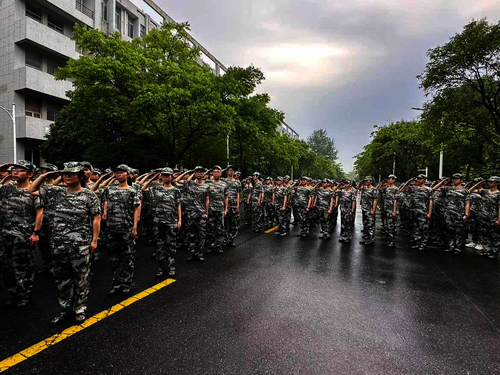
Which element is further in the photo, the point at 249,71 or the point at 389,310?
the point at 249,71

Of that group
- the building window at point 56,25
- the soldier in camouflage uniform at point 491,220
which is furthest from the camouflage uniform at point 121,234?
the building window at point 56,25

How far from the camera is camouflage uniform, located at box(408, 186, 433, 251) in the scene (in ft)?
26.6

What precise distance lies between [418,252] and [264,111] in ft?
47.0

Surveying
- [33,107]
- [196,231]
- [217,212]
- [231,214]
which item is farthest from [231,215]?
[33,107]

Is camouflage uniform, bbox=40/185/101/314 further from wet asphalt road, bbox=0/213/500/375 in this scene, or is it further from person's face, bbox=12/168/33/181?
person's face, bbox=12/168/33/181

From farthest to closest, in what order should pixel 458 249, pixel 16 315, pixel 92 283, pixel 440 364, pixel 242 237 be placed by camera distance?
pixel 242 237 → pixel 458 249 → pixel 92 283 → pixel 16 315 → pixel 440 364

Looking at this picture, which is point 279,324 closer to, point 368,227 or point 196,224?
point 196,224

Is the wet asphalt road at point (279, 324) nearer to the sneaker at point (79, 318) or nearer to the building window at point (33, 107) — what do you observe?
the sneaker at point (79, 318)

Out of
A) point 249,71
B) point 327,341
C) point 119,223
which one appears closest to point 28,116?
point 249,71

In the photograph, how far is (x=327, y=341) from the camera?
3205 mm

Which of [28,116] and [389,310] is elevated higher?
[28,116]

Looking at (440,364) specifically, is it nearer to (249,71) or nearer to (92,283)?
(92,283)

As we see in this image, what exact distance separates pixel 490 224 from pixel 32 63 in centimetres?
3147

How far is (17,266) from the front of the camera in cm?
408
